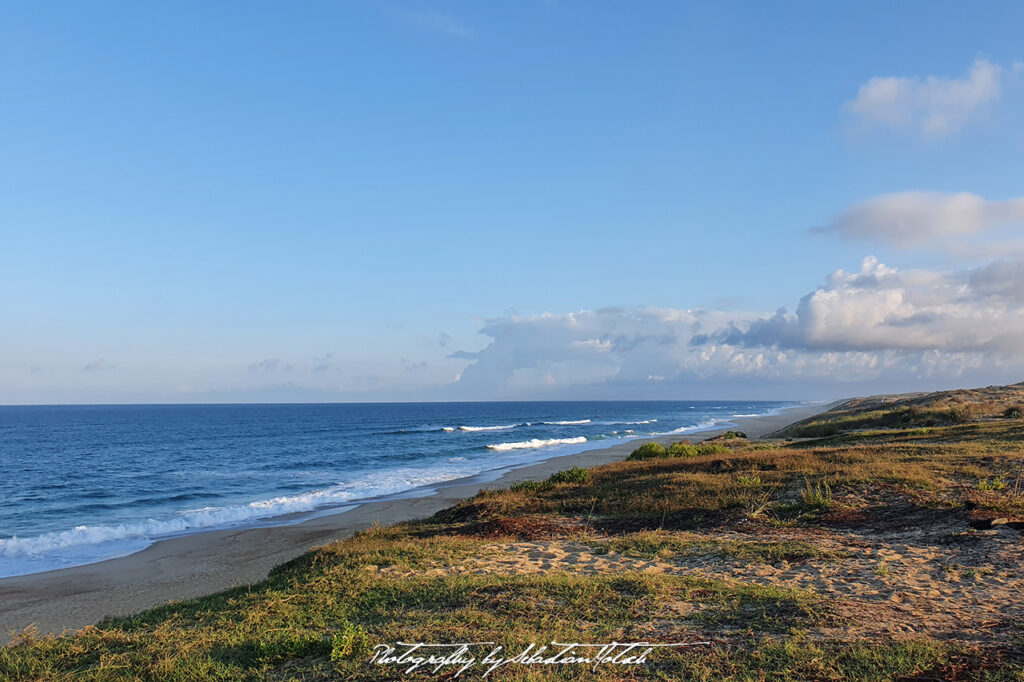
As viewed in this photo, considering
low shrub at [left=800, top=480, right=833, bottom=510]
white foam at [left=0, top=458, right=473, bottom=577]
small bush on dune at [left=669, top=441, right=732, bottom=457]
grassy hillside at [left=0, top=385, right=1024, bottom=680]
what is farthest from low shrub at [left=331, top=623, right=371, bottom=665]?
small bush on dune at [left=669, top=441, right=732, bottom=457]

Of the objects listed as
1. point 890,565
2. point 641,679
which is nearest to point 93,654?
point 641,679

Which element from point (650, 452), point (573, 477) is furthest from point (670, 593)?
point (650, 452)

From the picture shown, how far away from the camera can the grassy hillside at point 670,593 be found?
20.1 ft

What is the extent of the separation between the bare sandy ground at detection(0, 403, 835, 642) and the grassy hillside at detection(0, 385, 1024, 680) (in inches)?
187

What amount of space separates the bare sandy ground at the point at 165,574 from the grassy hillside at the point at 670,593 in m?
4.75

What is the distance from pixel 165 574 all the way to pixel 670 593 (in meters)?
15.5

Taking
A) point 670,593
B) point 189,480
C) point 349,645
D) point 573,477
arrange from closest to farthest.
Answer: point 349,645
point 670,593
point 573,477
point 189,480

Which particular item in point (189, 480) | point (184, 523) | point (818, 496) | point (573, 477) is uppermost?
point (818, 496)

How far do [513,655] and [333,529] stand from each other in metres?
17.5

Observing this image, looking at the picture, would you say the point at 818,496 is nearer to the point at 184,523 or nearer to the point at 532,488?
the point at 532,488

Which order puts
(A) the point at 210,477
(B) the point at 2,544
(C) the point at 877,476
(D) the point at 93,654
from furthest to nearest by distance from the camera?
1. (A) the point at 210,477
2. (B) the point at 2,544
3. (C) the point at 877,476
4. (D) the point at 93,654

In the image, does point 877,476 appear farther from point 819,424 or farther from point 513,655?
point 819,424

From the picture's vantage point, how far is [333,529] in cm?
2202

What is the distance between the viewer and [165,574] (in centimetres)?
1727
